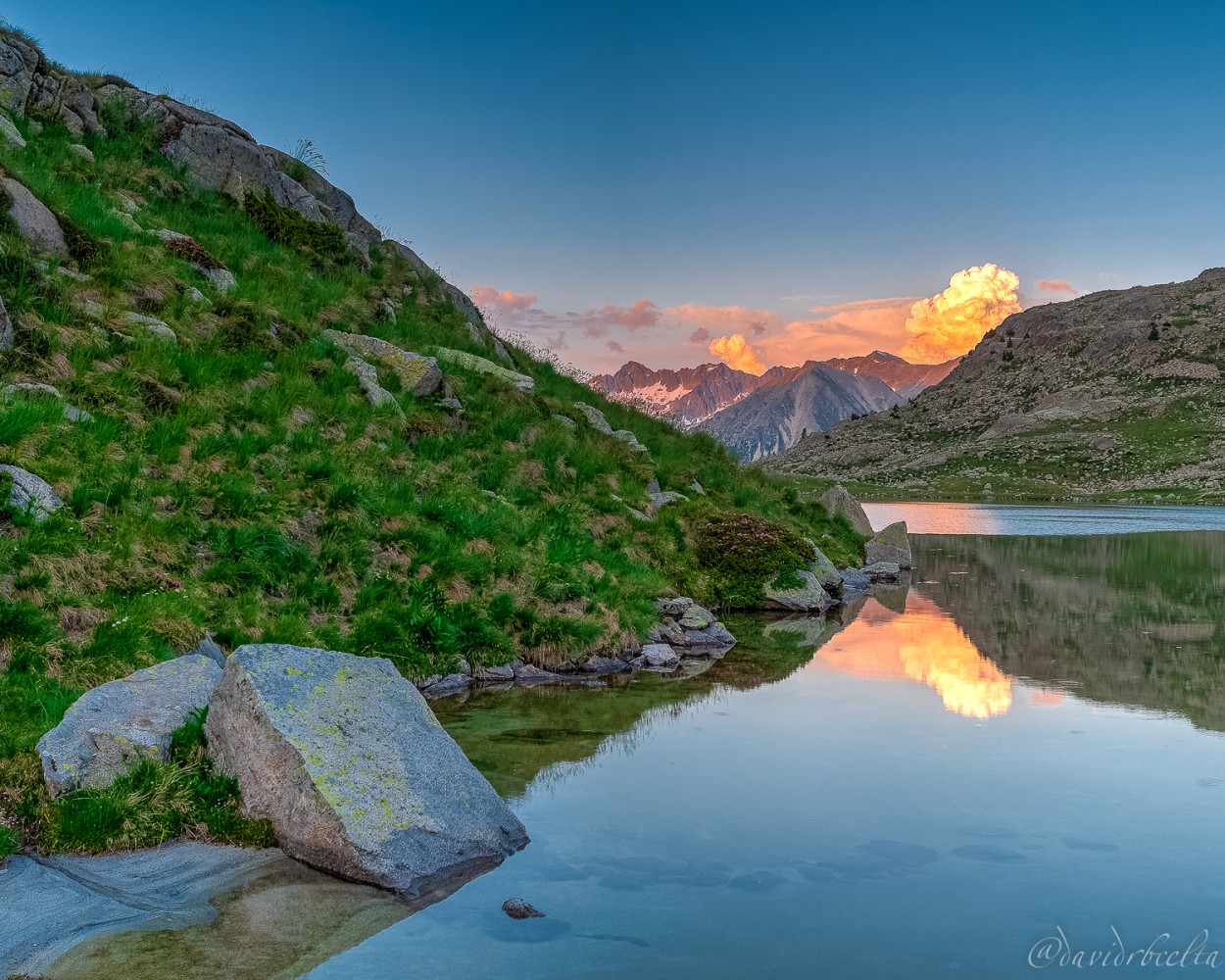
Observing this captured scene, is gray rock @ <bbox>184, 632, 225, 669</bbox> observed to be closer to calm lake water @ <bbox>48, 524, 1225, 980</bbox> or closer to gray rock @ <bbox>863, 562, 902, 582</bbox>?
calm lake water @ <bbox>48, 524, 1225, 980</bbox>

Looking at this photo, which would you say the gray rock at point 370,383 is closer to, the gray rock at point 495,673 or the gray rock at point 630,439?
the gray rock at point 495,673

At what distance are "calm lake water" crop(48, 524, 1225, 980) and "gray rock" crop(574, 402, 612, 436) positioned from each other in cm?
1355

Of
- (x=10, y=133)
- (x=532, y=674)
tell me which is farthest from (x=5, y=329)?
(x=532, y=674)

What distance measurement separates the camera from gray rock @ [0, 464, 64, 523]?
13267 mm

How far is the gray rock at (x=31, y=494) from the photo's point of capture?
13267 millimetres

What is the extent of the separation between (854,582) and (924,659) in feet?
43.4

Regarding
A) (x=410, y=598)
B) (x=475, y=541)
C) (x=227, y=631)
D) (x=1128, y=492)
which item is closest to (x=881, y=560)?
(x=475, y=541)

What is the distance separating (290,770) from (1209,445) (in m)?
179

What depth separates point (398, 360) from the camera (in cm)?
2577

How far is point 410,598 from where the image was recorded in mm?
16625

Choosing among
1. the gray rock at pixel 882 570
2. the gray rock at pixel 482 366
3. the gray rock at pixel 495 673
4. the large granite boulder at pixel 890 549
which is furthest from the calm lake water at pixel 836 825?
the large granite boulder at pixel 890 549

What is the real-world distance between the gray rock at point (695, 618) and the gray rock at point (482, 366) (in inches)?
413

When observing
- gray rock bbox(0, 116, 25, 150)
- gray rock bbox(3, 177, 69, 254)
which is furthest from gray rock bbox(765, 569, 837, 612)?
gray rock bbox(0, 116, 25, 150)

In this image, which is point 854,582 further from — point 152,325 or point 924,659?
point 152,325
